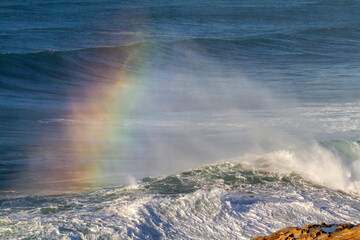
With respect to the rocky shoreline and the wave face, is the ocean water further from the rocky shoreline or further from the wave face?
the rocky shoreline

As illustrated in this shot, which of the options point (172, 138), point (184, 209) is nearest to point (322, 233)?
point (184, 209)

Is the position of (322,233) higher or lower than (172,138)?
higher

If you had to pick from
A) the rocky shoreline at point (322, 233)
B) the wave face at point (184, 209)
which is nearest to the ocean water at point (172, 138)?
the wave face at point (184, 209)

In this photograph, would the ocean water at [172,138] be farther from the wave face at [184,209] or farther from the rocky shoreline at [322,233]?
the rocky shoreline at [322,233]

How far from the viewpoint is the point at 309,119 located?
464 inches

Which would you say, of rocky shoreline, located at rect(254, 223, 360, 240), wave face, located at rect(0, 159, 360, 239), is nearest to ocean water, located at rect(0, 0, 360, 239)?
wave face, located at rect(0, 159, 360, 239)

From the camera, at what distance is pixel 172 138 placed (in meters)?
10.2

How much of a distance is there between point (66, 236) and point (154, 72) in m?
15.5

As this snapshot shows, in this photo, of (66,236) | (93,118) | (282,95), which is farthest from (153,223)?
(282,95)

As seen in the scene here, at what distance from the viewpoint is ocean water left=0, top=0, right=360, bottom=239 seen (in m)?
6.25

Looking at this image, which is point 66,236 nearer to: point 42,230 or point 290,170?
point 42,230

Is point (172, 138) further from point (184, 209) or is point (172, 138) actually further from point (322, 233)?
point (322, 233)

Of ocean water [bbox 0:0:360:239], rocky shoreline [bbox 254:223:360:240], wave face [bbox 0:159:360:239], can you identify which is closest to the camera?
rocky shoreline [bbox 254:223:360:240]

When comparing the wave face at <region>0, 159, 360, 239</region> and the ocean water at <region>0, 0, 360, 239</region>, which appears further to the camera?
the ocean water at <region>0, 0, 360, 239</region>
